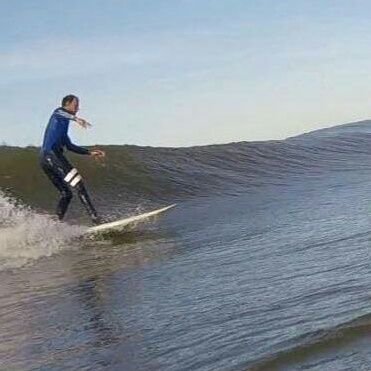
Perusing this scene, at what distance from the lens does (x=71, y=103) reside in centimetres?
1172

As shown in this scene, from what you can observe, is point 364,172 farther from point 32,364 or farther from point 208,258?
point 32,364

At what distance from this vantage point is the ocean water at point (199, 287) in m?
4.86

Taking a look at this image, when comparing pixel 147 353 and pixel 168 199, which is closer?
pixel 147 353

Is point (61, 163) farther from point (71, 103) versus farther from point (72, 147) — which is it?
point (71, 103)

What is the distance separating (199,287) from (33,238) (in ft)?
17.4

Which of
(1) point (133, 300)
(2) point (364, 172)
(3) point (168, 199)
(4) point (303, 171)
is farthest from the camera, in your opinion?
(4) point (303, 171)

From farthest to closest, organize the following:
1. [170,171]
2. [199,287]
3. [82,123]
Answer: [170,171]
[82,123]
[199,287]

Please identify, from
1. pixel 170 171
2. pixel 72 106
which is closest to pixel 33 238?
pixel 72 106

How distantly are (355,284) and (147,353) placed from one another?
188cm

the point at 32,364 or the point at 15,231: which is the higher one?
the point at 15,231

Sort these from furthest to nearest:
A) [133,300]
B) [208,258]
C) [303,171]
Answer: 1. [303,171]
2. [208,258]
3. [133,300]

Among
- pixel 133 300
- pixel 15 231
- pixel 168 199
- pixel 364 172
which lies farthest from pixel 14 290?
pixel 364 172

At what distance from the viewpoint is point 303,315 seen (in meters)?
5.32

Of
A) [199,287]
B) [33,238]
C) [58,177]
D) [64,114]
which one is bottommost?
[199,287]
